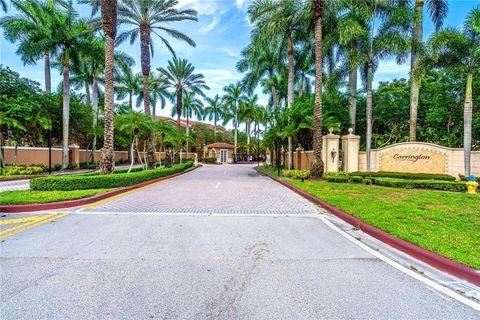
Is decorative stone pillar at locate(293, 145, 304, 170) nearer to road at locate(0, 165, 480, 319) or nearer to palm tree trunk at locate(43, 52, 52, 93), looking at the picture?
road at locate(0, 165, 480, 319)

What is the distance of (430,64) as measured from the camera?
15.4m

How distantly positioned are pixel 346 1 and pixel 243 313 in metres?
21.7

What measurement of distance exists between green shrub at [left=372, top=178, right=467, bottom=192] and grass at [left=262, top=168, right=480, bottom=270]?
2.53 m

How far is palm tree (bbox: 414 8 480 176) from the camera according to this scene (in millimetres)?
14289

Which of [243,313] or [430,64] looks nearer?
[243,313]

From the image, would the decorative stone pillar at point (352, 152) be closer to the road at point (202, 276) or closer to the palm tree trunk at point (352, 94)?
the palm tree trunk at point (352, 94)

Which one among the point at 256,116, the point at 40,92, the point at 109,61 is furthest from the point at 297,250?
the point at 256,116

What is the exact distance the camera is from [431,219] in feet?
21.5

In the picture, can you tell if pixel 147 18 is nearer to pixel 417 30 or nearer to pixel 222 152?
pixel 417 30

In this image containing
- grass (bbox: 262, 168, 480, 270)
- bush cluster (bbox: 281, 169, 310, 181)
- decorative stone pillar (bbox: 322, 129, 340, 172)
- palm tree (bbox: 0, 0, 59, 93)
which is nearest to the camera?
grass (bbox: 262, 168, 480, 270)

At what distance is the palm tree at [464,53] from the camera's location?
46.9ft

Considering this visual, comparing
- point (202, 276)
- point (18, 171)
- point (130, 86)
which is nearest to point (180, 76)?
point (130, 86)

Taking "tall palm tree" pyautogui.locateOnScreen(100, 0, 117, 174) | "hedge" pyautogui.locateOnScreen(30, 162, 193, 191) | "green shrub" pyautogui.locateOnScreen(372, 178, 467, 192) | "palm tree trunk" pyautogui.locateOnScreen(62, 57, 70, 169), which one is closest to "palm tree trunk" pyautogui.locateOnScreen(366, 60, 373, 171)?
"green shrub" pyautogui.locateOnScreen(372, 178, 467, 192)

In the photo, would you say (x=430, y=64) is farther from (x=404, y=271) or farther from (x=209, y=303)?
(x=209, y=303)
